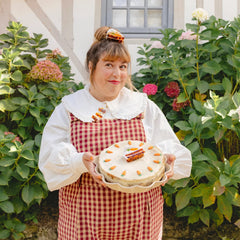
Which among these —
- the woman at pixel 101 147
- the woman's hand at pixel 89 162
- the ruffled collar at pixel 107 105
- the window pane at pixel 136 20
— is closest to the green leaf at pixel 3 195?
the woman at pixel 101 147

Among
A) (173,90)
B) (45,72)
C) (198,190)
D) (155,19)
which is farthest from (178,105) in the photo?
(155,19)

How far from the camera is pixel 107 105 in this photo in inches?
63.1

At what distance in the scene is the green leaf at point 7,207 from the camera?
237cm

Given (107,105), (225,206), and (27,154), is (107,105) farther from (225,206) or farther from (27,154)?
(225,206)

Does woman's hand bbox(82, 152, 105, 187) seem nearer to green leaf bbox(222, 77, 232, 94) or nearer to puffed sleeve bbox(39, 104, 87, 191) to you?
puffed sleeve bbox(39, 104, 87, 191)

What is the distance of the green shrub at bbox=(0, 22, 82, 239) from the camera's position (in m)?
2.38

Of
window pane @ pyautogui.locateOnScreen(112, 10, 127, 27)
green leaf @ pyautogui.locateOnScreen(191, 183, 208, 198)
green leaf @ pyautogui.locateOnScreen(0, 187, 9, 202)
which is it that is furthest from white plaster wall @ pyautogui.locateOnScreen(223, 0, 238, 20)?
green leaf @ pyautogui.locateOnScreen(0, 187, 9, 202)

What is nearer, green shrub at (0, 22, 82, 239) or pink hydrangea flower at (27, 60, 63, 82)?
green shrub at (0, 22, 82, 239)

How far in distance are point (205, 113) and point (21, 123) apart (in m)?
1.51

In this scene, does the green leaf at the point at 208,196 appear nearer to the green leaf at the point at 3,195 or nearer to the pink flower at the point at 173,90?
the pink flower at the point at 173,90

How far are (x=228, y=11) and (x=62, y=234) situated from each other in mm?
3365

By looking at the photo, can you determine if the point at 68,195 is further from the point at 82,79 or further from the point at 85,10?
the point at 85,10

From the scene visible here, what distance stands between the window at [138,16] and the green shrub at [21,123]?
1088mm

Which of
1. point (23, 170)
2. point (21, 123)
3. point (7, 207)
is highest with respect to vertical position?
point (21, 123)
